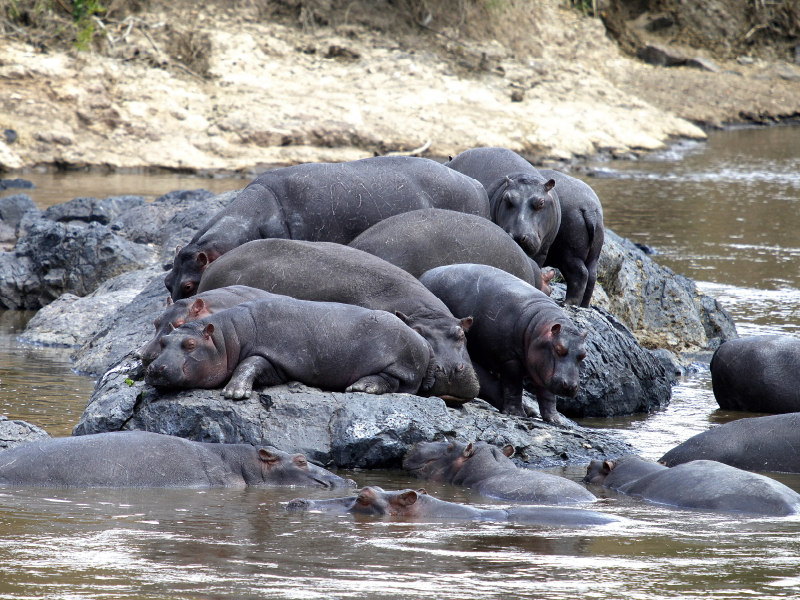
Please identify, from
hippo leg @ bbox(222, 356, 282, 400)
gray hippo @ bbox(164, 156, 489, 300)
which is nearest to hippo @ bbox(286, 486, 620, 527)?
hippo leg @ bbox(222, 356, 282, 400)

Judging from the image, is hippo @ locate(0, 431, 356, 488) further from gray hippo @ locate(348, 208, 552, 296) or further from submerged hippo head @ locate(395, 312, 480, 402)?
gray hippo @ locate(348, 208, 552, 296)

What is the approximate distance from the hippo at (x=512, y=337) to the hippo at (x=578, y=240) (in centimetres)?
213

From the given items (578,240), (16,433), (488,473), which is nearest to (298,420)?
(488,473)

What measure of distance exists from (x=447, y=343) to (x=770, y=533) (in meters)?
2.63

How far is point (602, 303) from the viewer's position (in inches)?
435

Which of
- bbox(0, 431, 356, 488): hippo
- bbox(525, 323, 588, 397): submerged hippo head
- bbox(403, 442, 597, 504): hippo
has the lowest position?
bbox(0, 431, 356, 488): hippo

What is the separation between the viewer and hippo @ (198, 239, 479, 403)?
23.6 feet

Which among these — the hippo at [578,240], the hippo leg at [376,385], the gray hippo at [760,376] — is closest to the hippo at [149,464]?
the hippo leg at [376,385]

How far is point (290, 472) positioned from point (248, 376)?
0.75m

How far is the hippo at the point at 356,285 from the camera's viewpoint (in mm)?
7207

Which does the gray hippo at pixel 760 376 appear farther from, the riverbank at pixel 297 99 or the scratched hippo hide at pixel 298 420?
the riverbank at pixel 297 99

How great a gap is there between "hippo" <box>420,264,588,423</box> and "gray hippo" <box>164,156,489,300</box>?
1.34m

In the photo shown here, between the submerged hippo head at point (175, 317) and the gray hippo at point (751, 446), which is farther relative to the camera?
the gray hippo at point (751, 446)

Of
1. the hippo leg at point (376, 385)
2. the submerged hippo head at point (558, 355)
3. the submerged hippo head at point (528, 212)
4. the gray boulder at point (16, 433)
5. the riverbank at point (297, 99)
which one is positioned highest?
the submerged hippo head at point (528, 212)
